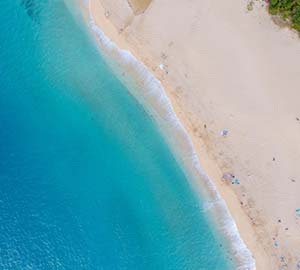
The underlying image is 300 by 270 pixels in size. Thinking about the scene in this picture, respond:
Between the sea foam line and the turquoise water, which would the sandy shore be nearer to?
the sea foam line

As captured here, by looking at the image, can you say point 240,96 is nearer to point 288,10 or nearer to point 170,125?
point 170,125

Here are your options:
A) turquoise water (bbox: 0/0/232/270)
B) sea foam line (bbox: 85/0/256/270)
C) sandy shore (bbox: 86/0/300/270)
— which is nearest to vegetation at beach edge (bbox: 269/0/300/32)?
sandy shore (bbox: 86/0/300/270)

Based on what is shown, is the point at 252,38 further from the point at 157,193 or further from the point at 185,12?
the point at 157,193

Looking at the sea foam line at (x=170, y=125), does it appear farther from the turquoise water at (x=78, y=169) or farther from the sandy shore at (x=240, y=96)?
the turquoise water at (x=78, y=169)

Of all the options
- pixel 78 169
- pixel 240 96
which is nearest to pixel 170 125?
pixel 240 96

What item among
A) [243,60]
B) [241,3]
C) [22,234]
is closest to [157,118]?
[243,60]

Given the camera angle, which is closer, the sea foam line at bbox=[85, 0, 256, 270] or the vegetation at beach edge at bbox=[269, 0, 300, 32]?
the vegetation at beach edge at bbox=[269, 0, 300, 32]
